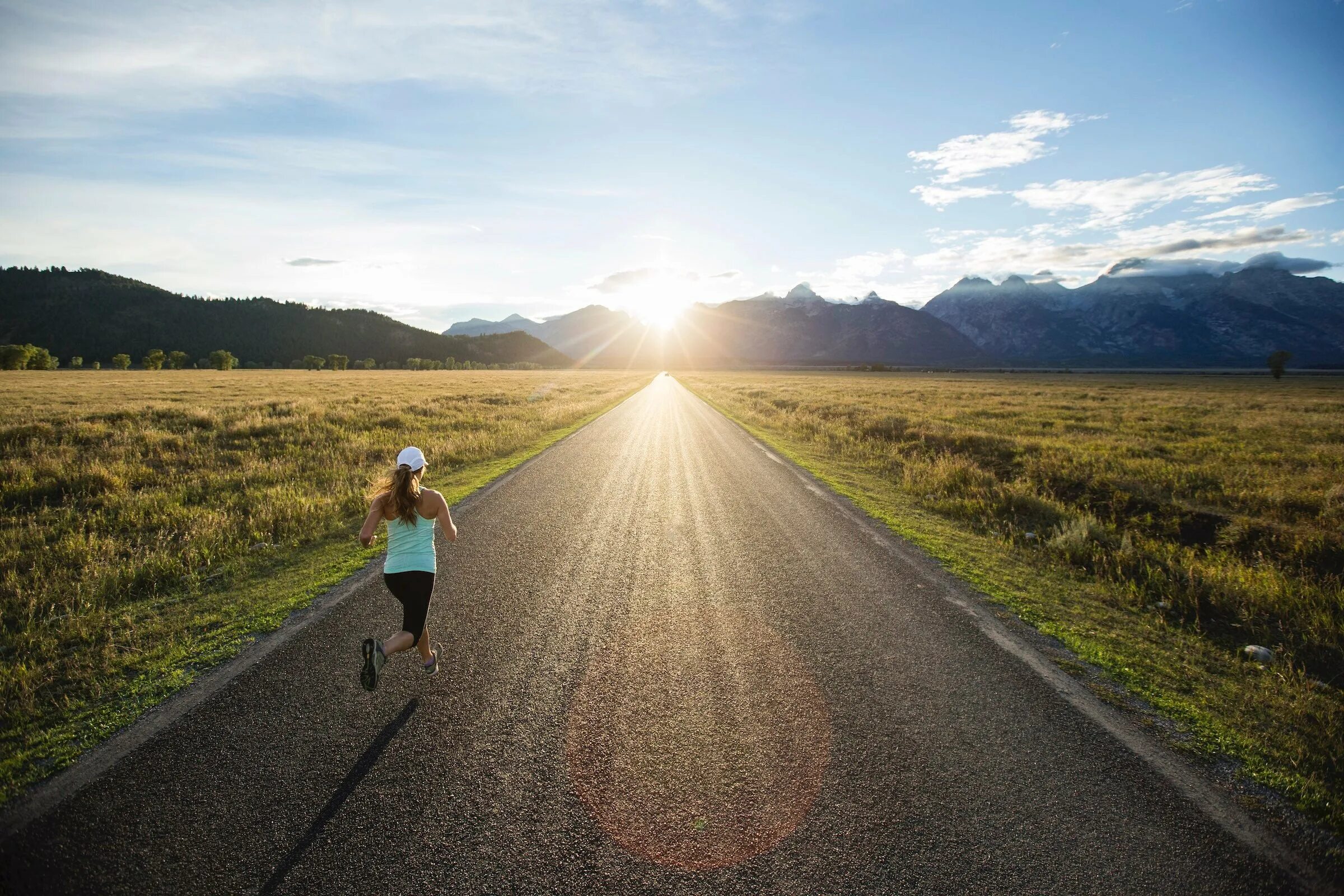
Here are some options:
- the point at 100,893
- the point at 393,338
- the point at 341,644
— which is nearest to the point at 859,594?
the point at 341,644

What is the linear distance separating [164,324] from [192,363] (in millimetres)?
24067

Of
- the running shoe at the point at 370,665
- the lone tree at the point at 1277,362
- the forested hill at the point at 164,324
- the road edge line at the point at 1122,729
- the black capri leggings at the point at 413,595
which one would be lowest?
the road edge line at the point at 1122,729

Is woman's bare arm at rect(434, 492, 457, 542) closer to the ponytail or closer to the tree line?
the ponytail

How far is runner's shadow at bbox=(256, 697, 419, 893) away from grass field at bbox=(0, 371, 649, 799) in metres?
1.86

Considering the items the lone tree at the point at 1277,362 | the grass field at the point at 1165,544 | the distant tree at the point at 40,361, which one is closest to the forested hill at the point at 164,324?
the distant tree at the point at 40,361

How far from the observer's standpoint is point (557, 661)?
15.2ft

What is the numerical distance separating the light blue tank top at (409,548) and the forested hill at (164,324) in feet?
513

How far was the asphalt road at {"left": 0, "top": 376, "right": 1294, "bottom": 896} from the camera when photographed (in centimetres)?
272

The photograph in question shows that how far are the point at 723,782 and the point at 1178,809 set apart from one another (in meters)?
2.58

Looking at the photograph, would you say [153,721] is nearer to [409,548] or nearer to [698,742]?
[409,548]

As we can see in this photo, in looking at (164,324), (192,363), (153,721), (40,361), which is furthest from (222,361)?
(153,721)

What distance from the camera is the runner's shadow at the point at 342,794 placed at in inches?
105

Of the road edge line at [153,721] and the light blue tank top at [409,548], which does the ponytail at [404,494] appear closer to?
the light blue tank top at [409,548]

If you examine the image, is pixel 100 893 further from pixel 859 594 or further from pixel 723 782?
pixel 859 594
